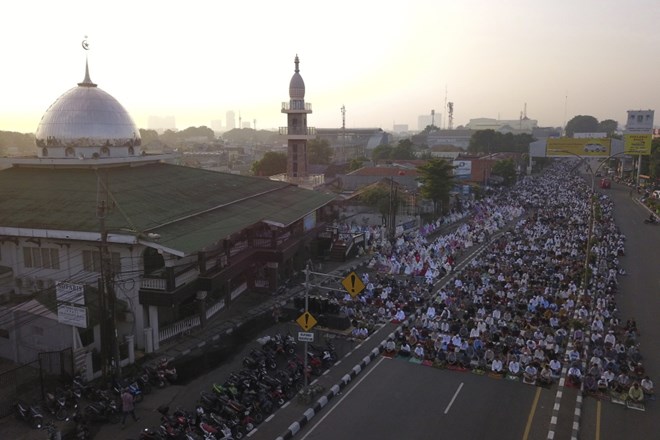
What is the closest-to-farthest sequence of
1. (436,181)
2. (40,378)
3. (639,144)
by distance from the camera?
1. (40,378)
2. (436,181)
3. (639,144)

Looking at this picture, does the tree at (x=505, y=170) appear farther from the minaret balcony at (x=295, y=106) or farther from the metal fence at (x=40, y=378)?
the metal fence at (x=40, y=378)

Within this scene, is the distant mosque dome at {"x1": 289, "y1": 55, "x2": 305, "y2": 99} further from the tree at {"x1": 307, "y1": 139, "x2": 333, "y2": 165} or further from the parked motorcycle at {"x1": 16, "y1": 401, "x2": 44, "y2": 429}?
the tree at {"x1": 307, "y1": 139, "x2": 333, "y2": 165}

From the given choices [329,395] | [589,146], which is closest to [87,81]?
[329,395]

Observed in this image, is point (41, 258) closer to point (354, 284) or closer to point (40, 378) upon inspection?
point (40, 378)

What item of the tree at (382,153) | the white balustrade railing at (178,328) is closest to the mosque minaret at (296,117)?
the white balustrade railing at (178,328)

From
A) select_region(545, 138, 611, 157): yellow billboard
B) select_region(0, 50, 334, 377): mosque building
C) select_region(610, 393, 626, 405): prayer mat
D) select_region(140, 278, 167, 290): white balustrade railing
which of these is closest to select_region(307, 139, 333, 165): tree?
select_region(545, 138, 611, 157): yellow billboard
